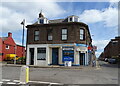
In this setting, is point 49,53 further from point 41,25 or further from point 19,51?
point 19,51

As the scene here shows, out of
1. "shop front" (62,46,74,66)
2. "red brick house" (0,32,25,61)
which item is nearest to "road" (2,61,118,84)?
"shop front" (62,46,74,66)

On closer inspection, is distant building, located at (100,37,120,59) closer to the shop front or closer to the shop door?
the shop front

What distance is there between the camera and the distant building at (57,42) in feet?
73.0

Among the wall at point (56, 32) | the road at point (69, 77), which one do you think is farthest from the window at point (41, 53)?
the road at point (69, 77)

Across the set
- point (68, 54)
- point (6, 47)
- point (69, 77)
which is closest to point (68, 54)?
point (68, 54)

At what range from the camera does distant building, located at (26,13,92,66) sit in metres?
22.2

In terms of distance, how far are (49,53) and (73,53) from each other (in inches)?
172

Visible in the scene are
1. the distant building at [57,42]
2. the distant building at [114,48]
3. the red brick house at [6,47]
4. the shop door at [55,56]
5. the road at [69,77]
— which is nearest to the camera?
the road at [69,77]

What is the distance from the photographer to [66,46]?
22.4 meters

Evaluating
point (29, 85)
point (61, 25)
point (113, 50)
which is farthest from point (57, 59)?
point (113, 50)

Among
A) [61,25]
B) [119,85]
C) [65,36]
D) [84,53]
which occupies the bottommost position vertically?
→ [119,85]

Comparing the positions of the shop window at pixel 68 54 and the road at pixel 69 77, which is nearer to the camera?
→ the road at pixel 69 77

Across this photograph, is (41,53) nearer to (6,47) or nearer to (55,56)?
(55,56)

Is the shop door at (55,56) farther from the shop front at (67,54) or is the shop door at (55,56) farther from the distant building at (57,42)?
the shop front at (67,54)
